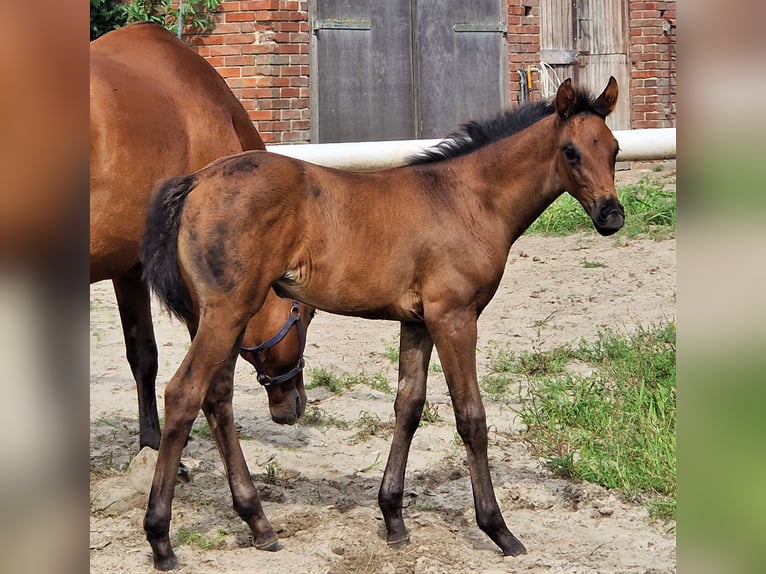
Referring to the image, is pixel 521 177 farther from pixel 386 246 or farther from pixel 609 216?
pixel 386 246

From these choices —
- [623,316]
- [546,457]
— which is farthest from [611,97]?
[623,316]

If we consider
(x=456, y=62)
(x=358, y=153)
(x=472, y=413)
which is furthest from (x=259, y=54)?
(x=472, y=413)

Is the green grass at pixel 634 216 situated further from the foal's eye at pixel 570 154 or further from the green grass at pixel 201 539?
the green grass at pixel 201 539

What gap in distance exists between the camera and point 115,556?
3.69 metres

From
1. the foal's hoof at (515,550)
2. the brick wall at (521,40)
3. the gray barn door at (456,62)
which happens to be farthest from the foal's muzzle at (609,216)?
the brick wall at (521,40)

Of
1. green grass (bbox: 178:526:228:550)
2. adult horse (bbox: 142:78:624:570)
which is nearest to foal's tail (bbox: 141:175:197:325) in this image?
adult horse (bbox: 142:78:624:570)

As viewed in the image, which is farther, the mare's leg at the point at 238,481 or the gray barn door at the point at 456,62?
the gray barn door at the point at 456,62

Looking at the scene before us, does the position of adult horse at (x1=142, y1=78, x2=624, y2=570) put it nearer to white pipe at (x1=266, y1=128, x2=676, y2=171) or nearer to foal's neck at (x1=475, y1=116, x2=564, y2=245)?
foal's neck at (x1=475, y1=116, x2=564, y2=245)

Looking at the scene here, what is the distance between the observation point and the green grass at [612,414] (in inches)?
168

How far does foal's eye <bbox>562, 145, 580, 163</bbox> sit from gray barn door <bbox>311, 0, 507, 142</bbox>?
7.78 m

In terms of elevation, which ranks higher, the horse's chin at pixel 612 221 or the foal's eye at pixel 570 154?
the foal's eye at pixel 570 154

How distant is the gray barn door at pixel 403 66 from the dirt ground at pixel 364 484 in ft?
14.7

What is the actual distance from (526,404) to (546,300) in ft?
6.91
